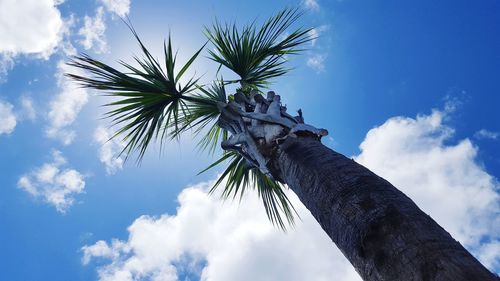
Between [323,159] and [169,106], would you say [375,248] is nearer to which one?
[323,159]

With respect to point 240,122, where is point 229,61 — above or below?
above

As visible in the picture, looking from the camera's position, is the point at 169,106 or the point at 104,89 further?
the point at 169,106

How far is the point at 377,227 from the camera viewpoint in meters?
1.55

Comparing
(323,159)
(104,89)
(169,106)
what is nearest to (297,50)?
(169,106)

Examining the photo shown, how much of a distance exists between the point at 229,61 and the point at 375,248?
500 centimetres

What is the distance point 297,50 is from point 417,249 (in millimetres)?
5551

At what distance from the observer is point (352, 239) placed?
1.65 m

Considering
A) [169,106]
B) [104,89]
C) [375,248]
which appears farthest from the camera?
[169,106]

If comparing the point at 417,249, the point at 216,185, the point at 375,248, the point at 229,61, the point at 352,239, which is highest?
the point at 229,61

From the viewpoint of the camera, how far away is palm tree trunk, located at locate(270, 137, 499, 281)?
1.28 meters

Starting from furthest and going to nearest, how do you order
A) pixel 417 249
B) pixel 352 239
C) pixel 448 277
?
1. pixel 352 239
2. pixel 417 249
3. pixel 448 277

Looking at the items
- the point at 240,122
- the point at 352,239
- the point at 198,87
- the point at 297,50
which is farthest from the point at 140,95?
the point at 352,239

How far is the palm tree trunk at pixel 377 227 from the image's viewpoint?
1.28m

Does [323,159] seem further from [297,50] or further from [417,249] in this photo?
[297,50]
